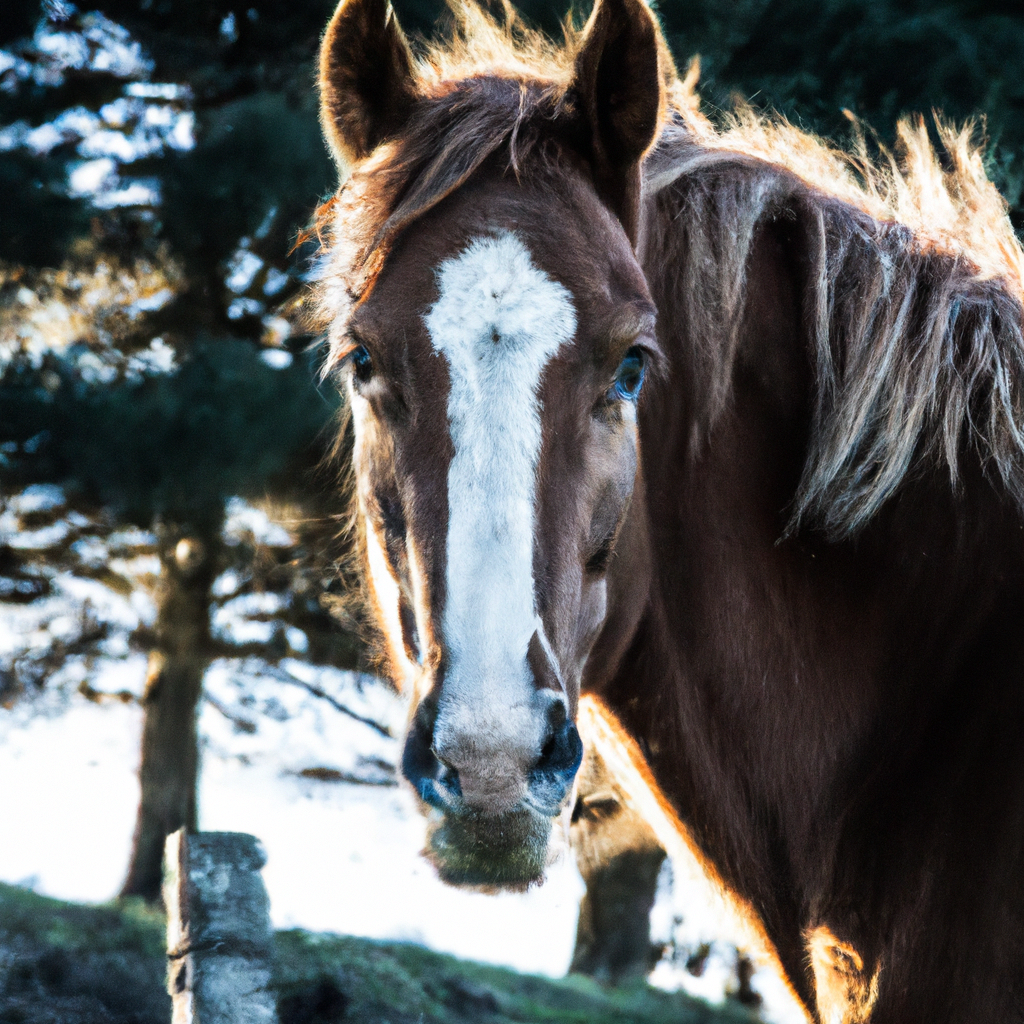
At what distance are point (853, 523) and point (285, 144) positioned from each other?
573 cm

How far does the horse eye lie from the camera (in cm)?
197

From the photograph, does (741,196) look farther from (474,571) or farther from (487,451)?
(474,571)

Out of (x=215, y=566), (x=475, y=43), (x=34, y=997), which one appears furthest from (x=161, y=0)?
(x=34, y=997)

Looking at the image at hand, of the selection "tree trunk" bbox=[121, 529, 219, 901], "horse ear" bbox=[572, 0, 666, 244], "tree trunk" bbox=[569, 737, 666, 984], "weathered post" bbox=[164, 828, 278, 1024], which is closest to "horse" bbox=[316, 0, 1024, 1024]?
"horse ear" bbox=[572, 0, 666, 244]

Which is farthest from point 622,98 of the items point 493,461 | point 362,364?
point 493,461

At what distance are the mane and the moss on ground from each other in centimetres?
336

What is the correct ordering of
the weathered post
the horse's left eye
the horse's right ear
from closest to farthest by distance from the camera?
the horse's left eye, the horse's right ear, the weathered post

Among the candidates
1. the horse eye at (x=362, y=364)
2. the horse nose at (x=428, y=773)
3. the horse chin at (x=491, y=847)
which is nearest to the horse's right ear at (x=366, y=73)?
the horse eye at (x=362, y=364)

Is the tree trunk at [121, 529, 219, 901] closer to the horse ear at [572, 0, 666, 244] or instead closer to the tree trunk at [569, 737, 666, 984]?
the tree trunk at [569, 737, 666, 984]

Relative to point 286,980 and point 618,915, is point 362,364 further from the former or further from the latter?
point 618,915

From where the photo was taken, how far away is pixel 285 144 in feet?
22.2

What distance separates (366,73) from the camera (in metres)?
2.27

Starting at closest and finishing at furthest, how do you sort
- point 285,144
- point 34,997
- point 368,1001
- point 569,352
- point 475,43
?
point 569,352
point 475,43
point 34,997
point 368,1001
point 285,144

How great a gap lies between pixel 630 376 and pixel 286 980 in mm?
4258
